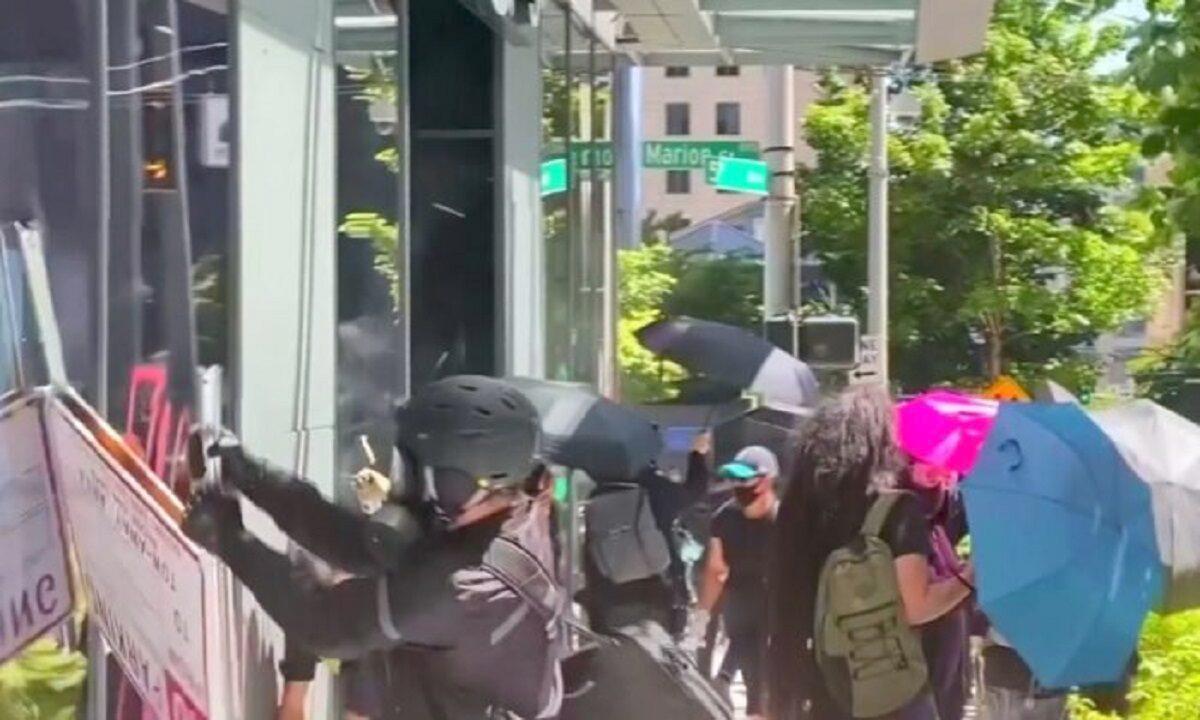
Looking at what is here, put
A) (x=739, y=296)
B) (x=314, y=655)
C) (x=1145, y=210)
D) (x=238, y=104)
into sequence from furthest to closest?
(x=739, y=296) → (x=1145, y=210) → (x=314, y=655) → (x=238, y=104)

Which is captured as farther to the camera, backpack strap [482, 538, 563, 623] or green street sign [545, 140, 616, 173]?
green street sign [545, 140, 616, 173]

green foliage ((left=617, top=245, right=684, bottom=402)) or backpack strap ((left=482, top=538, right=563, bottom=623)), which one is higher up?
green foliage ((left=617, top=245, right=684, bottom=402))

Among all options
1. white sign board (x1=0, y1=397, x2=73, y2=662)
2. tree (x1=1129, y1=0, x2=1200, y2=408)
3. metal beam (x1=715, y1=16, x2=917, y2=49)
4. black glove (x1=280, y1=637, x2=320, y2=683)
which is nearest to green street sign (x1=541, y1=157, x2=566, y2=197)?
metal beam (x1=715, y1=16, x2=917, y2=49)

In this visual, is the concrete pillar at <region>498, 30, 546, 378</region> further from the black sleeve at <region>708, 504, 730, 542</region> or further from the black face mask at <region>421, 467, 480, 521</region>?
the black face mask at <region>421, 467, 480, 521</region>

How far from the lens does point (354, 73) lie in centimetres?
507

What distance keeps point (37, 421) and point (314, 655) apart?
1.41 metres

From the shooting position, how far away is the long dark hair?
5316mm

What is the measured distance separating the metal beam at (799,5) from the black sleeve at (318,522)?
164 inches

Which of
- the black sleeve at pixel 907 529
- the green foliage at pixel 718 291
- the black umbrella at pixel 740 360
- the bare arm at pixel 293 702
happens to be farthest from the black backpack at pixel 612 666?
the green foliage at pixel 718 291

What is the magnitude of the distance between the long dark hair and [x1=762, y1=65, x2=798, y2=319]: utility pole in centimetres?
224

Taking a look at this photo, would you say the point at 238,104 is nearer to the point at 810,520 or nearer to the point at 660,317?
the point at 810,520

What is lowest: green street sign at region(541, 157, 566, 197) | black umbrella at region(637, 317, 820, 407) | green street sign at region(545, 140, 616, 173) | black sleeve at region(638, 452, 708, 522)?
black sleeve at region(638, 452, 708, 522)

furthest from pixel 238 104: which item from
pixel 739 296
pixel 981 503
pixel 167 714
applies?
pixel 739 296

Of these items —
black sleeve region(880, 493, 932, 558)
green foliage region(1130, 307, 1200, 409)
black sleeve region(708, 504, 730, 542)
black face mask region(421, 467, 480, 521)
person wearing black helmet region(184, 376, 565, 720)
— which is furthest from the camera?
green foliage region(1130, 307, 1200, 409)
